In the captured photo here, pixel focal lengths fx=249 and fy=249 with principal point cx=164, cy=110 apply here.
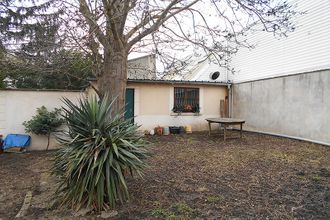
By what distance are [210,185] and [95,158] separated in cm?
224

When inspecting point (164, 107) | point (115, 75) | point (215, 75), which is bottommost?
point (164, 107)

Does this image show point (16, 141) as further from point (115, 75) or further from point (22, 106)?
point (115, 75)

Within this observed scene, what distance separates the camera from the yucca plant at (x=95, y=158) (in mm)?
3391

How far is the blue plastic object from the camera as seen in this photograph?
759 centimetres

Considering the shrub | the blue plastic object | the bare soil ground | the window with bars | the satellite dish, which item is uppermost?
the satellite dish

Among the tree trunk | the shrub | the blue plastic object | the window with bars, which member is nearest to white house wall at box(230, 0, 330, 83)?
the window with bars

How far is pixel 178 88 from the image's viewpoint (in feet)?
38.7

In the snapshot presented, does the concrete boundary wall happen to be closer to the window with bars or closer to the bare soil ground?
the bare soil ground

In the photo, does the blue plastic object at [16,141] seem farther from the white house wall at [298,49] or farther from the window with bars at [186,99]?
the white house wall at [298,49]

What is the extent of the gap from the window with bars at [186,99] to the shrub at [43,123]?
17.8 ft

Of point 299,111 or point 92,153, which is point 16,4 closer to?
point 92,153

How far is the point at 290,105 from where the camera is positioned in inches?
374

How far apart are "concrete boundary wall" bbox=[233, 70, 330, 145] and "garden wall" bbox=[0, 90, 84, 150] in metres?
8.10

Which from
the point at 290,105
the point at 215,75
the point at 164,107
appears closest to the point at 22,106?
the point at 164,107
